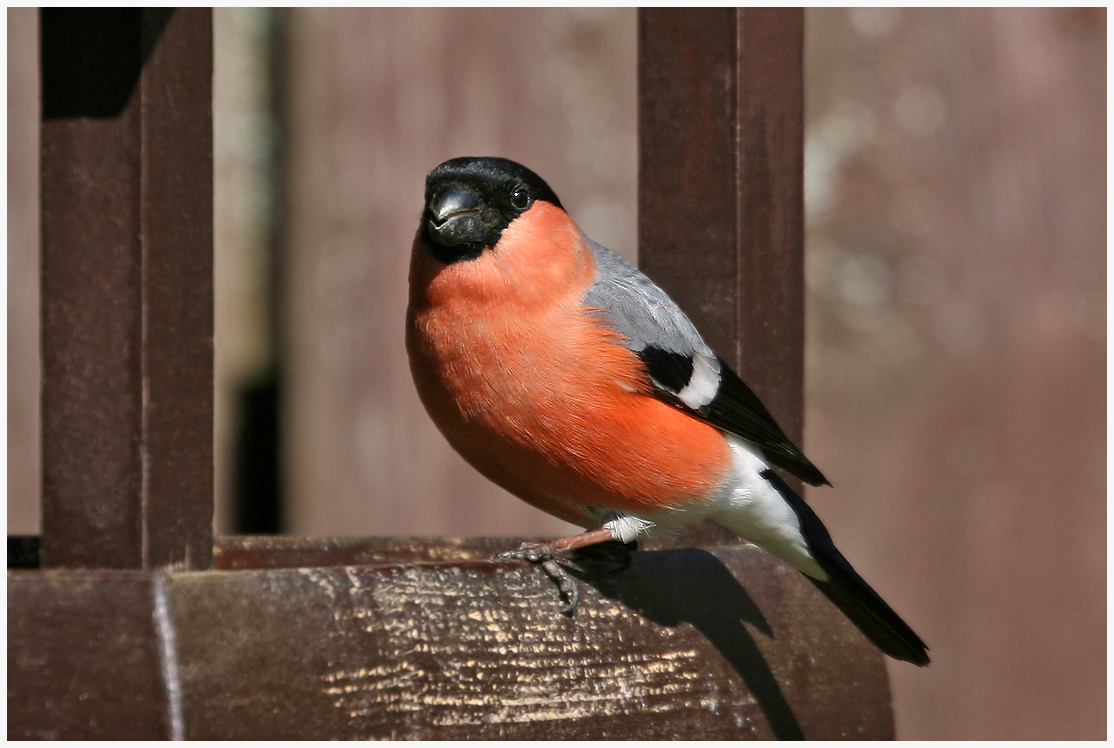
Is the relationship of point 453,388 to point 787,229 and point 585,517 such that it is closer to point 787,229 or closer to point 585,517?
point 585,517

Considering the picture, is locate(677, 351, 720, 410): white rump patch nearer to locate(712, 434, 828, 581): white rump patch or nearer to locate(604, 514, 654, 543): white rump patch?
locate(712, 434, 828, 581): white rump patch

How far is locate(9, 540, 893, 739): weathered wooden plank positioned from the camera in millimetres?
1663

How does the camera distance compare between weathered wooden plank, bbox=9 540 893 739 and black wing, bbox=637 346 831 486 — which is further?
black wing, bbox=637 346 831 486

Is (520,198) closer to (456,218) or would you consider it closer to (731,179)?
(456,218)

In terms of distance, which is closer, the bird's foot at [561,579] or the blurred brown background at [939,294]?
the bird's foot at [561,579]

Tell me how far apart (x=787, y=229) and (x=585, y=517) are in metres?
0.72

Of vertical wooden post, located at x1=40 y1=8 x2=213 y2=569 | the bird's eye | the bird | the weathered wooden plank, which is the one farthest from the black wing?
vertical wooden post, located at x1=40 y1=8 x2=213 y2=569

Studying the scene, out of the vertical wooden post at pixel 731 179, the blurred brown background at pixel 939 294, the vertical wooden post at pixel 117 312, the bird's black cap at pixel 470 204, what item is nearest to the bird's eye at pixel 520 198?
the bird's black cap at pixel 470 204

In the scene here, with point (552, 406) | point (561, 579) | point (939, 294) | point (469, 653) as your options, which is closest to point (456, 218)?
point (552, 406)

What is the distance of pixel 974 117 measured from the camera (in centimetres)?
373

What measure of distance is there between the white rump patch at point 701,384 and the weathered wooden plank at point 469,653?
30cm

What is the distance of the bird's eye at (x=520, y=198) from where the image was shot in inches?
98.9

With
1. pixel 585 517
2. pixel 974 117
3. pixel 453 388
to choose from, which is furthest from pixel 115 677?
pixel 974 117

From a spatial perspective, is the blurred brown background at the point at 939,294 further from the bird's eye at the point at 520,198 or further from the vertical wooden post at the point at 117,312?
the vertical wooden post at the point at 117,312
